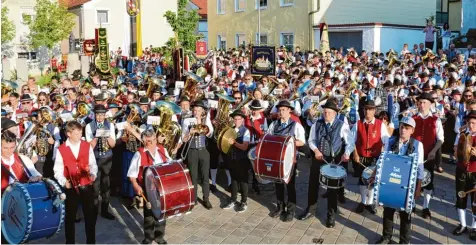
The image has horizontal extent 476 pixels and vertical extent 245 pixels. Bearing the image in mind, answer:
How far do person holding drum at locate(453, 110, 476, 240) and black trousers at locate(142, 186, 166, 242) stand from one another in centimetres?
432

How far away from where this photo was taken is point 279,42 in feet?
107

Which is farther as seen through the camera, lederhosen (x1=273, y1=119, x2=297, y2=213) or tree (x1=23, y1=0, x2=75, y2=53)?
tree (x1=23, y1=0, x2=75, y2=53)

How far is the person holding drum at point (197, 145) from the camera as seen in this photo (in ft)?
28.6

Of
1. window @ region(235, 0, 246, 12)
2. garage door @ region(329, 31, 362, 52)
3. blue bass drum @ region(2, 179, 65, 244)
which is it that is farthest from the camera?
window @ region(235, 0, 246, 12)

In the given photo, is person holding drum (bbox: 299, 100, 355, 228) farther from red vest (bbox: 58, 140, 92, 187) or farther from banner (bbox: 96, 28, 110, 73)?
→ banner (bbox: 96, 28, 110, 73)

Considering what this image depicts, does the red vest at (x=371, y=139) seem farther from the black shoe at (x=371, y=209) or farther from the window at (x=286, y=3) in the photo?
the window at (x=286, y=3)

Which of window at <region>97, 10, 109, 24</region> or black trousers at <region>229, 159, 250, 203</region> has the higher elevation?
window at <region>97, 10, 109, 24</region>

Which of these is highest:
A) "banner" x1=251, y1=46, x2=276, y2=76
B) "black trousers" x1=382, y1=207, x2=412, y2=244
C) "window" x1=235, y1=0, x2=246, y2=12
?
"window" x1=235, y1=0, x2=246, y2=12

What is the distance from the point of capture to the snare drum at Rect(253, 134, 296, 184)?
7.52m

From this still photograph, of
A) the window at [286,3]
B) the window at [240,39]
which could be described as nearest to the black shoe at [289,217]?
the window at [286,3]

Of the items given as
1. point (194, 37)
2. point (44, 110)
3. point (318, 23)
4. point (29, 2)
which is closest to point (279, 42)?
point (318, 23)

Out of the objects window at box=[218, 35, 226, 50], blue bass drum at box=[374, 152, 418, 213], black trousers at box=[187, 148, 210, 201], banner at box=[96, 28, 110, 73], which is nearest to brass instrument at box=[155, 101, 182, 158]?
black trousers at box=[187, 148, 210, 201]

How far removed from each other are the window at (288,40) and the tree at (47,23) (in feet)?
52.5

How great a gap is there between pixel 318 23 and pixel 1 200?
26455 mm
